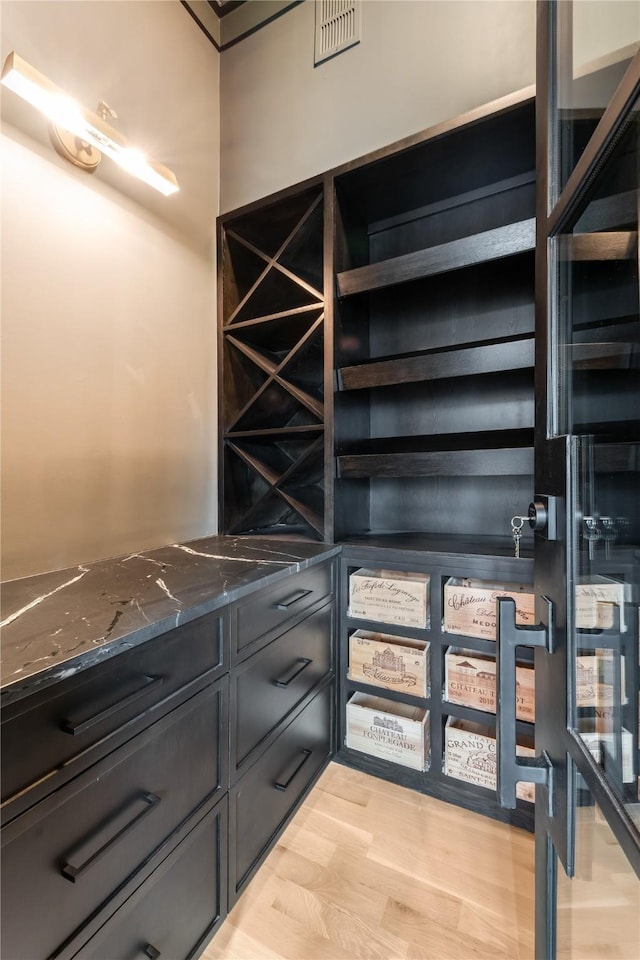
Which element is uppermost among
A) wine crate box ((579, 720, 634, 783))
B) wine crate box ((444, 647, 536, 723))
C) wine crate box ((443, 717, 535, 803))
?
Result: wine crate box ((579, 720, 634, 783))

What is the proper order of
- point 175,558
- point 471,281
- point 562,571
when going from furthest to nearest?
1. point 471,281
2. point 175,558
3. point 562,571

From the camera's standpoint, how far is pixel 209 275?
1.91 metres

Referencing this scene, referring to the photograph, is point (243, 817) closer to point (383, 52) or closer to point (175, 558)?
point (175, 558)

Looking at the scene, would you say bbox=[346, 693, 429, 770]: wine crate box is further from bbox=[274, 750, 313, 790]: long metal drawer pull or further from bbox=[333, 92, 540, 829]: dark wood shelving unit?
bbox=[274, 750, 313, 790]: long metal drawer pull

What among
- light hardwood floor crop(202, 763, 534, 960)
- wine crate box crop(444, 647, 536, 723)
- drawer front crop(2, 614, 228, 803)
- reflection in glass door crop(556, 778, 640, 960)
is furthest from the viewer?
wine crate box crop(444, 647, 536, 723)

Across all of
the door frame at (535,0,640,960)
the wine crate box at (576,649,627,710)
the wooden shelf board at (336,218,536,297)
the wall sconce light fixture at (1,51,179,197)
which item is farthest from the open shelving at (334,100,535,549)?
the wine crate box at (576,649,627,710)

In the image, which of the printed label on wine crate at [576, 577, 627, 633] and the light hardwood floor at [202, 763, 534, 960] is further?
the light hardwood floor at [202, 763, 534, 960]

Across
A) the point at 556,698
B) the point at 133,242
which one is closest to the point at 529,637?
the point at 556,698

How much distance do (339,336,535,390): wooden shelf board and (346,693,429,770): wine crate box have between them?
128cm

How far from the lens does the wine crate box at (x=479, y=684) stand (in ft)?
4.24

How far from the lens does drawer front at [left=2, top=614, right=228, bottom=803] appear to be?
600mm

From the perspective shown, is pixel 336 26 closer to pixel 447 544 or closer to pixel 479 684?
pixel 447 544

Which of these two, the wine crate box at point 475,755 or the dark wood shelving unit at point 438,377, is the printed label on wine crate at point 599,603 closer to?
the dark wood shelving unit at point 438,377

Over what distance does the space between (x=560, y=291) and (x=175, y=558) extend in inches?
52.5
